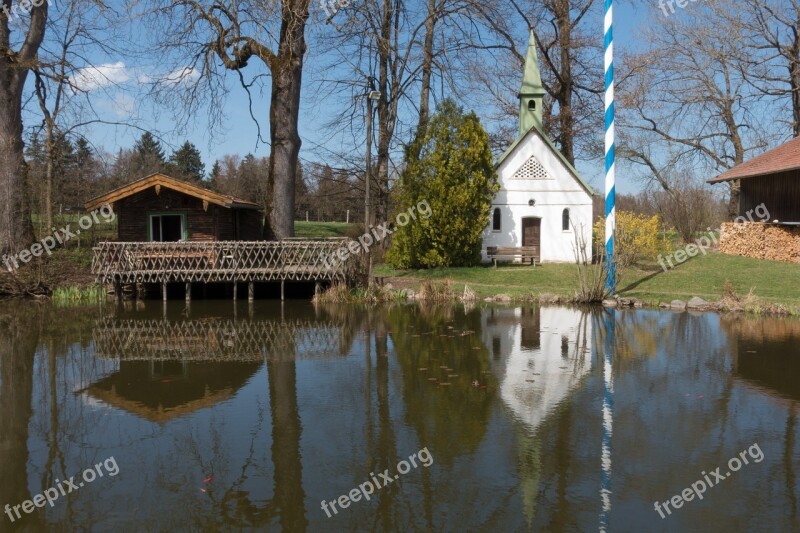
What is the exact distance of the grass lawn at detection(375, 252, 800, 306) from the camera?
63.4ft

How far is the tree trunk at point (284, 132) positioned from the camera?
21.0 meters

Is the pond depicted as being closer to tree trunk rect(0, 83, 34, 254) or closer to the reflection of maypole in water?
the reflection of maypole in water

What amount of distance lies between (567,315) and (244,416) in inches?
412

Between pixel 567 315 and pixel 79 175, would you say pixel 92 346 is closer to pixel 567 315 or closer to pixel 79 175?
pixel 567 315

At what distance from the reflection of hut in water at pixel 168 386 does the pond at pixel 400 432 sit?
0.05 metres

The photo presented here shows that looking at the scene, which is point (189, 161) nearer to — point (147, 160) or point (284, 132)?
point (147, 160)

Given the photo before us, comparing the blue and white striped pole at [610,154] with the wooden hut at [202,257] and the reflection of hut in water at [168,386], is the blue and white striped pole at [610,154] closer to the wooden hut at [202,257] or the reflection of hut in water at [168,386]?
the wooden hut at [202,257]

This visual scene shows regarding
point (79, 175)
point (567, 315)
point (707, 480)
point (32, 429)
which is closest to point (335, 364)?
point (32, 429)

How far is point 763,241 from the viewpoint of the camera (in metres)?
25.7

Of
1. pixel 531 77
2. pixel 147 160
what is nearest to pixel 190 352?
pixel 531 77

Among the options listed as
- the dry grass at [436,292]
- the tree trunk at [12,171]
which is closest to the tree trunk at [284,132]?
the dry grass at [436,292]

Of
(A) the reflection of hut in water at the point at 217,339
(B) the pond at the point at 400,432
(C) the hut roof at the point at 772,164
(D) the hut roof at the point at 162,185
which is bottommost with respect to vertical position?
(B) the pond at the point at 400,432

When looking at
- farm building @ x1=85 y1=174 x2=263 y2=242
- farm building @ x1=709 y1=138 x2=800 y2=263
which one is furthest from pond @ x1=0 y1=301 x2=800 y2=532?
farm building @ x1=709 y1=138 x2=800 y2=263

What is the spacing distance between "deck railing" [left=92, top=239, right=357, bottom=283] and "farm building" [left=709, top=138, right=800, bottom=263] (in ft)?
55.3
